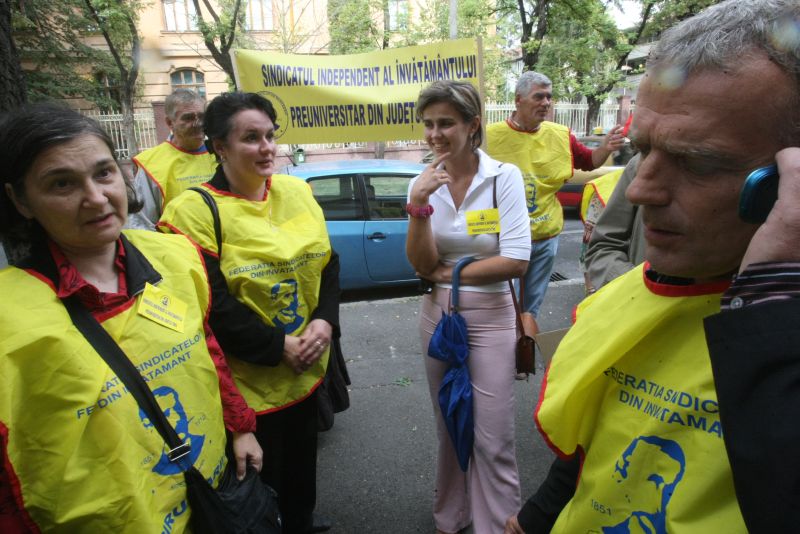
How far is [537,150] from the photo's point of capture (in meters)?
4.35

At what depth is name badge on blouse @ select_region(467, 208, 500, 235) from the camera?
2295mm

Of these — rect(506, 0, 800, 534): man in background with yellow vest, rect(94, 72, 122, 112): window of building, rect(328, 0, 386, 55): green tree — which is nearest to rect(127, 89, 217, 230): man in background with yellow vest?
rect(506, 0, 800, 534): man in background with yellow vest

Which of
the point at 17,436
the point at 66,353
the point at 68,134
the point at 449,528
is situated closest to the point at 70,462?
the point at 17,436

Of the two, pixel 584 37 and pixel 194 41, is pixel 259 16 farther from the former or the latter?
pixel 584 37

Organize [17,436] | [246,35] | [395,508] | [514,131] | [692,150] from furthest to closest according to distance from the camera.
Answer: [246,35] → [514,131] → [395,508] → [17,436] → [692,150]

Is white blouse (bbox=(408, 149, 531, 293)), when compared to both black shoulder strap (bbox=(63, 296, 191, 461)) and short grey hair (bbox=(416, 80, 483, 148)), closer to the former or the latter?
short grey hair (bbox=(416, 80, 483, 148))

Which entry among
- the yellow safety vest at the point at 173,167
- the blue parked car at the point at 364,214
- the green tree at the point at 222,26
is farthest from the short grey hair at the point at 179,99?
the green tree at the point at 222,26

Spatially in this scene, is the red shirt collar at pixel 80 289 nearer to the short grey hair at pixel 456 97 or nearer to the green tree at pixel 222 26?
the short grey hair at pixel 456 97

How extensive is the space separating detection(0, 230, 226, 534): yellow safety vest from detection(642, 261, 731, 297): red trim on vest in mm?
1229

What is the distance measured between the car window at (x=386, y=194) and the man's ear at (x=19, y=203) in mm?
4697

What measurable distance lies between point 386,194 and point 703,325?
5.35 m

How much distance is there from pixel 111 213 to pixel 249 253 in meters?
0.59

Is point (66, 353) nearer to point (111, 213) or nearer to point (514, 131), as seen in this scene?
point (111, 213)

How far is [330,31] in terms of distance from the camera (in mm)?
19734
